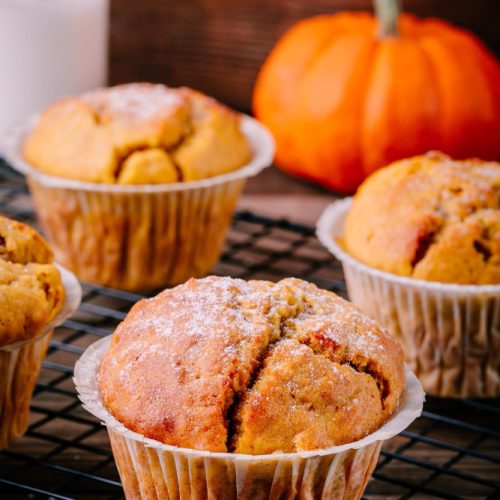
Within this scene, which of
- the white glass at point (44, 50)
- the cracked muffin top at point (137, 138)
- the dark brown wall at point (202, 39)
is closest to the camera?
the cracked muffin top at point (137, 138)

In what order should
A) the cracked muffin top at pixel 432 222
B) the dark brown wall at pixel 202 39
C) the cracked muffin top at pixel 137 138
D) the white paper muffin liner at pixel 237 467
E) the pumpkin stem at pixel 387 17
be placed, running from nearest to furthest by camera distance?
the white paper muffin liner at pixel 237 467
the cracked muffin top at pixel 432 222
the cracked muffin top at pixel 137 138
the pumpkin stem at pixel 387 17
the dark brown wall at pixel 202 39

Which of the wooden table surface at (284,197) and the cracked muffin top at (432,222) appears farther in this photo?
the wooden table surface at (284,197)

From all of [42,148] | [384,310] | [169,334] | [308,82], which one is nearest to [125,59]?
[308,82]

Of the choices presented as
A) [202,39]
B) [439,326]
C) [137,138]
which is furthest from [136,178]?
[202,39]

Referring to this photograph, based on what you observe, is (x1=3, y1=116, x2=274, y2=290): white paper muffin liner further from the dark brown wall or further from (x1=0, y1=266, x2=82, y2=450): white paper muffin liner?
the dark brown wall

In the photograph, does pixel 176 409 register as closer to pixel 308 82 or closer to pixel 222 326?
pixel 222 326

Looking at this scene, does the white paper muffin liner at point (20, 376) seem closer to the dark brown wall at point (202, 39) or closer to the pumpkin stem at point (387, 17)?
the pumpkin stem at point (387, 17)

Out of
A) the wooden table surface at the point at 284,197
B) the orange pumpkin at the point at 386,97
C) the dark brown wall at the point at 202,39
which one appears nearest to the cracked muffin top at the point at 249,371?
the wooden table surface at the point at 284,197
